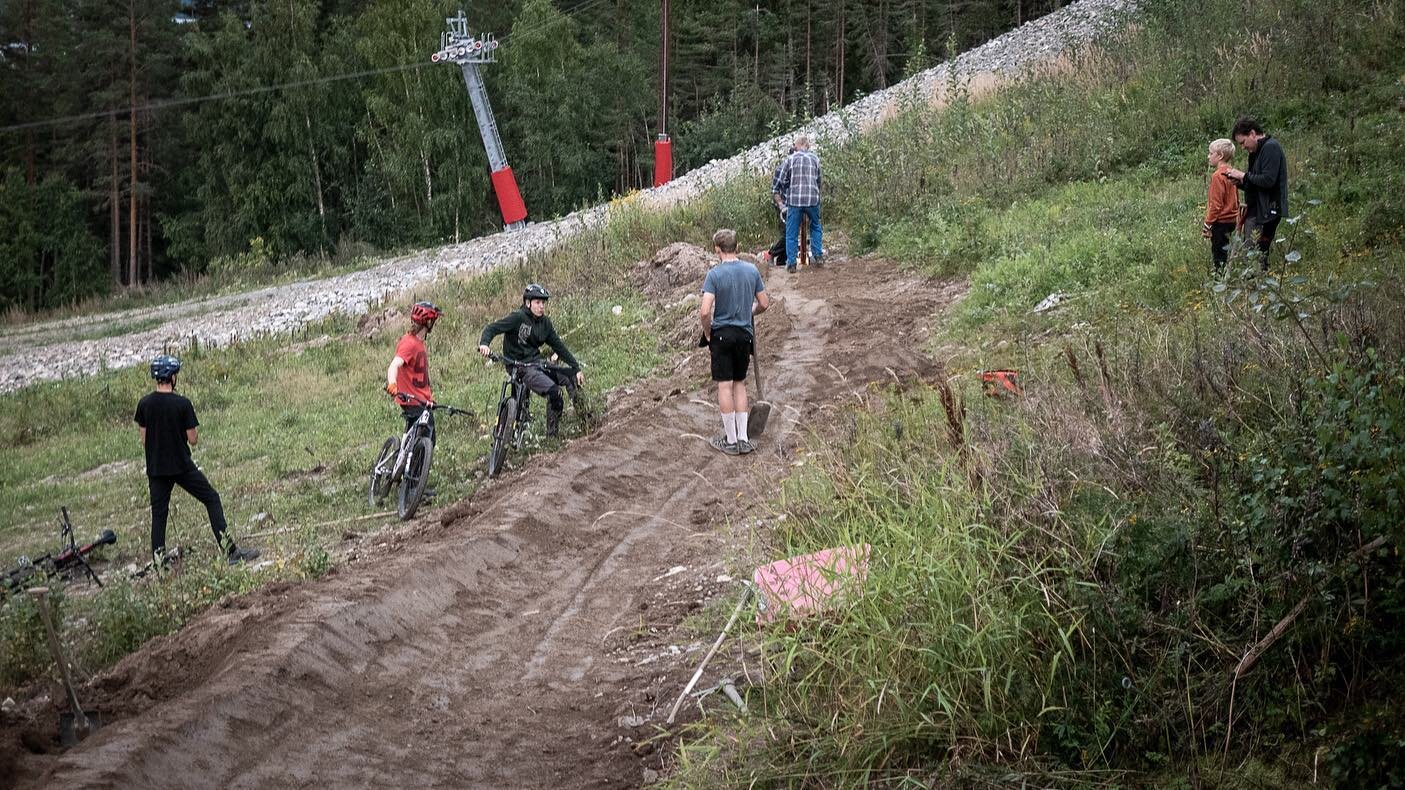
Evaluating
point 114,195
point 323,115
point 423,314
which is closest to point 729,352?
point 423,314

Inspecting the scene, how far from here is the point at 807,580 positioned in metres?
5.41

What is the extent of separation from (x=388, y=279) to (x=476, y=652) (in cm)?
2671

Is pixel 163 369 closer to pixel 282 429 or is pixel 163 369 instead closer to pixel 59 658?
pixel 59 658

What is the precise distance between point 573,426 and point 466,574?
12.7 ft

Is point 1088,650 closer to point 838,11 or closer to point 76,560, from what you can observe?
point 76,560

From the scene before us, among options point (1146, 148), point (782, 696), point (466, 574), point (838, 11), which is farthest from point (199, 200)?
point (782, 696)

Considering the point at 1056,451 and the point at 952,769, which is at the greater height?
the point at 1056,451

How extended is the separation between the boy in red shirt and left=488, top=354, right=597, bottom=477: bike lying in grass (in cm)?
66

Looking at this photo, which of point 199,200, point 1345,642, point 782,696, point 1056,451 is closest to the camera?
point 1345,642

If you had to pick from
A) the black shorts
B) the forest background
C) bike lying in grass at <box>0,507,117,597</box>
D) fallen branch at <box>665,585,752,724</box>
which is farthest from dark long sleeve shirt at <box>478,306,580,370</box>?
the forest background

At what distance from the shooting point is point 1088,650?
15.4 ft

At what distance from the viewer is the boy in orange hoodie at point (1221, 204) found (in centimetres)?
1027

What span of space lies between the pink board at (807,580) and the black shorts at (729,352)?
4272 millimetres

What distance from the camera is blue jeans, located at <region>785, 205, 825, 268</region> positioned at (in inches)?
677
